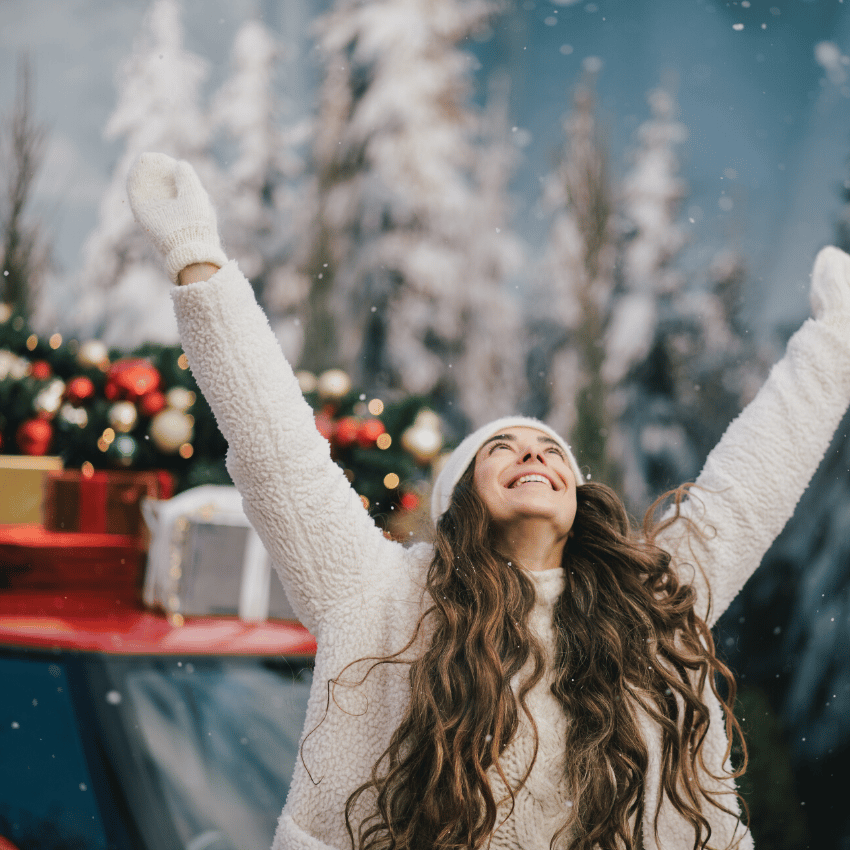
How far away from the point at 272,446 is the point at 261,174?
2.37 meters

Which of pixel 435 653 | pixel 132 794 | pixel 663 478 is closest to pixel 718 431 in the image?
pixel 663 478

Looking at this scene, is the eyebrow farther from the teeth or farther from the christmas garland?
the christmas garland

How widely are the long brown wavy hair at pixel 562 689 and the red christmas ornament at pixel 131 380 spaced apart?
85cm

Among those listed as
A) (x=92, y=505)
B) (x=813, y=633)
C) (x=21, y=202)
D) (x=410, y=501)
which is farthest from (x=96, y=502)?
(x=21, y=202)

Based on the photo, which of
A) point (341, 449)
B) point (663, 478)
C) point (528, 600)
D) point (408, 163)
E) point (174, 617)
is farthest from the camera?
point (408, 163)

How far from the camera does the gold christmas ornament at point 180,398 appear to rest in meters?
1.42

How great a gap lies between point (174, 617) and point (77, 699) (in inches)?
9.0

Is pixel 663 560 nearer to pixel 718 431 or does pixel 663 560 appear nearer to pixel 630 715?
pixel 630 715

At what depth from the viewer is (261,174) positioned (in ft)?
9.10

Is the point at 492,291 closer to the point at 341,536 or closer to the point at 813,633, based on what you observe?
the point at 813,633

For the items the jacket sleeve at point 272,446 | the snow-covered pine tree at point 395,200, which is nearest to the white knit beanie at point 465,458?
the jacket sleeve at point 272,446

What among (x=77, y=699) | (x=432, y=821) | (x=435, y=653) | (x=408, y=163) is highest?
(x=408, y=163)

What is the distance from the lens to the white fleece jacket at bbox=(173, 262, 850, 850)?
0.72 metres

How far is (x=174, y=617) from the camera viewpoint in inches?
48.3
